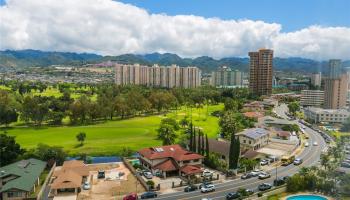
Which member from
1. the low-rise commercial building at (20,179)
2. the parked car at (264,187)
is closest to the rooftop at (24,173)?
the low-rise commercial building at (20,179)

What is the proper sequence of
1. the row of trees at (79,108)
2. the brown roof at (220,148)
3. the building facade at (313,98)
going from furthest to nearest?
1. the building facade at (313,98)
2. the row of trees at (79,108)
3. the brown roof at (220,148)

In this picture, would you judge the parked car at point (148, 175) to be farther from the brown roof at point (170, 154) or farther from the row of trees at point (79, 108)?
the row of trees at point (79, 108)

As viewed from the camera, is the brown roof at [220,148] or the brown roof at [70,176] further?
the brown roof at [220,148]

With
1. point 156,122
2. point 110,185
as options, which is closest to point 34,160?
point 110,185

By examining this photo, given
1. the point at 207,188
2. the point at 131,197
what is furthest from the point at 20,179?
the point at 207,188

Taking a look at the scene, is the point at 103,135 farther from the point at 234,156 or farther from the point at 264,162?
the point at 264,162
